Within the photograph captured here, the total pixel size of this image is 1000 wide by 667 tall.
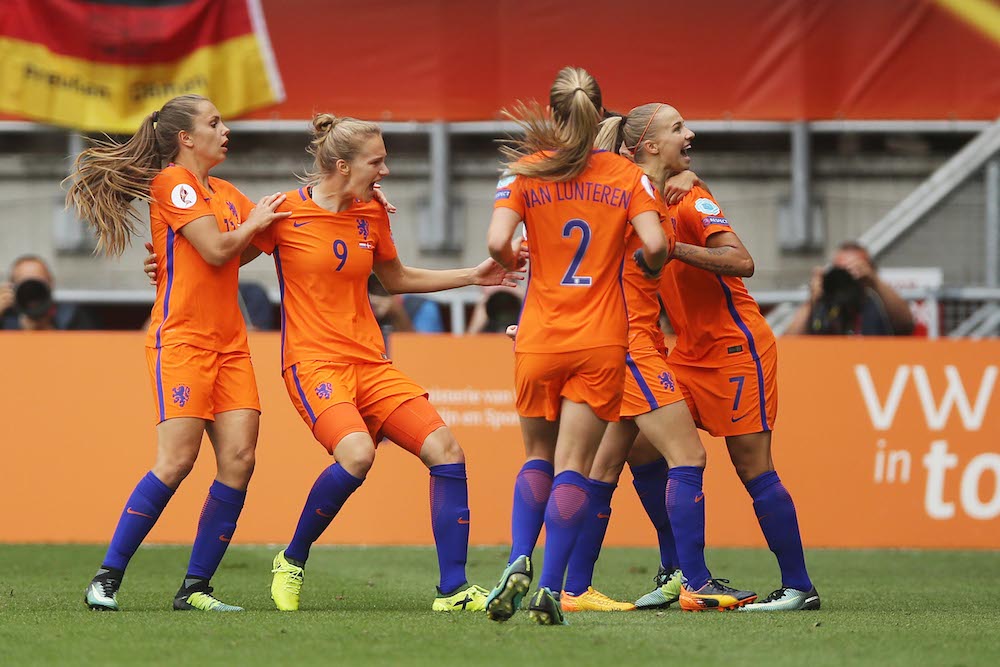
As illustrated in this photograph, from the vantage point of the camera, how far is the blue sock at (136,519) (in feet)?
21.4

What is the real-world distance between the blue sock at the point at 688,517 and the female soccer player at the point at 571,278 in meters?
0.88

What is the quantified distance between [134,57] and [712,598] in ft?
34.7

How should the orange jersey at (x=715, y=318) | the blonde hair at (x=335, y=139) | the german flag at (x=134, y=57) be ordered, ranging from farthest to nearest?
the german flag at (x=134, y=57) < the orange jersey at (x=715, y=318) < the blonde hair at (x=335, y=139)

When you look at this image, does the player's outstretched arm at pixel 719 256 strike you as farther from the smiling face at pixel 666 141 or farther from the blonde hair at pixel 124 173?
A: the blonde hair at pixel 124 173

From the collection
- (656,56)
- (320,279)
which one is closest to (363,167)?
(320,279)

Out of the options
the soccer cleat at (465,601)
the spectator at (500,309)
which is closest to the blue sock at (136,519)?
the soccer cleat at (465,601)

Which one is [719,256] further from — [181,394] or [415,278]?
[181,394]

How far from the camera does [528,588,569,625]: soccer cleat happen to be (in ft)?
18.7

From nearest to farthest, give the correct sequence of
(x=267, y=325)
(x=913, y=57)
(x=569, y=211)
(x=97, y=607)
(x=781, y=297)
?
(x=569, y=211), (x=97, y=607), (x=267, y=325), (x=781, y=297), (x=913, y=57)

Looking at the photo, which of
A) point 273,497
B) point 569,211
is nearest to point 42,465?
point 273,497

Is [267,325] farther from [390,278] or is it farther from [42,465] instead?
[390,278]

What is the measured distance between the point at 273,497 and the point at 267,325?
1588mm

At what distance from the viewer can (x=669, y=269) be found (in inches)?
280

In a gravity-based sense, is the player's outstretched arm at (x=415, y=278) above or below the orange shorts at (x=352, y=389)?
above
